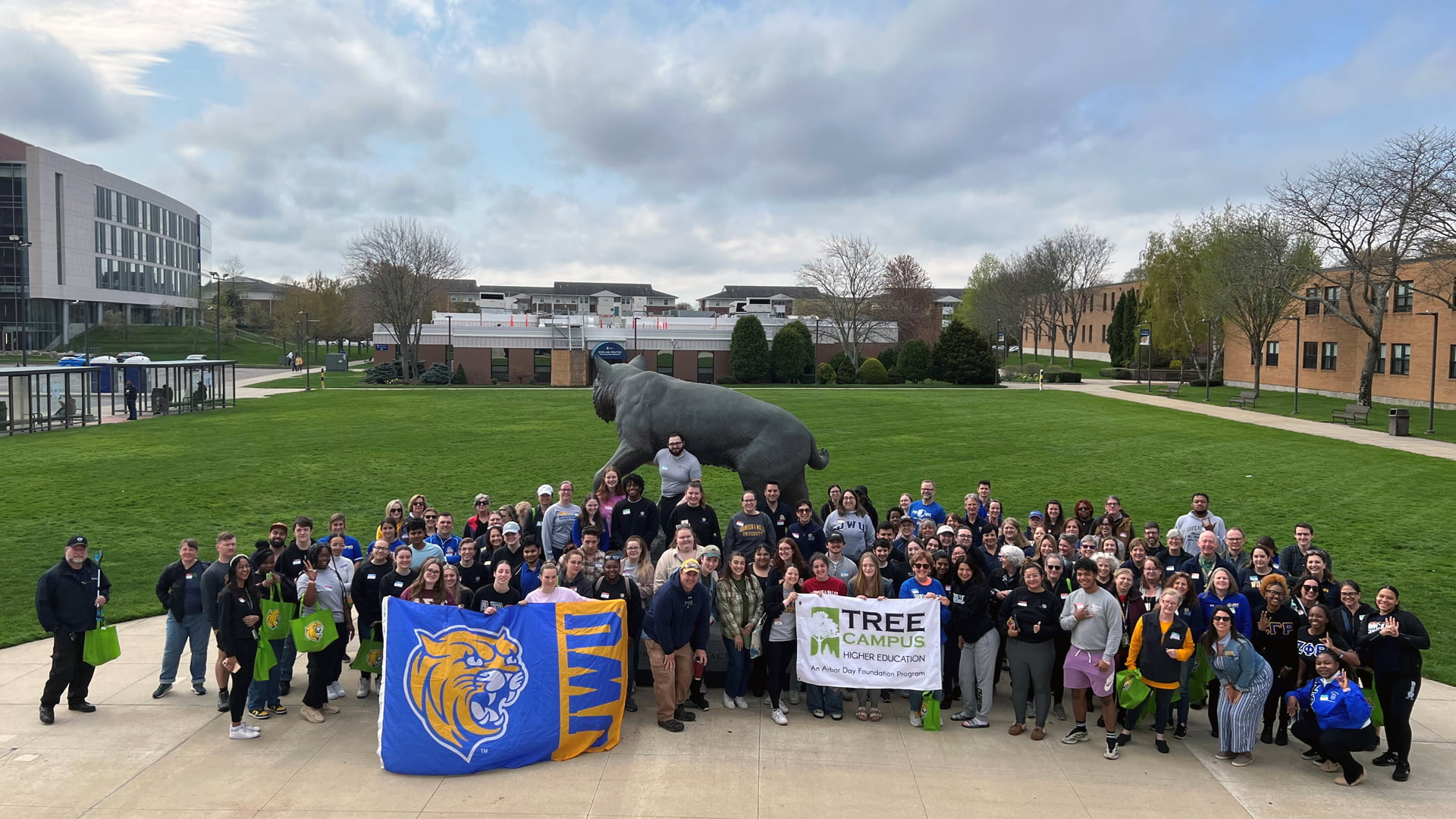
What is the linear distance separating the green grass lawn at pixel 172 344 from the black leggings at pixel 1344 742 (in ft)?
290

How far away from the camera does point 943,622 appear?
9031 millimetres

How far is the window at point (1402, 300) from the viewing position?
1768 inches

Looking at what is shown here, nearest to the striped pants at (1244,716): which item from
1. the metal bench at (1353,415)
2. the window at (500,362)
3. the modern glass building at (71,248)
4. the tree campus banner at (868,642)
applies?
the tree campus banner at (868,642)

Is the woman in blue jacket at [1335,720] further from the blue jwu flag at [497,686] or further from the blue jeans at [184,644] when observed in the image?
the blue jeans at [184,644]

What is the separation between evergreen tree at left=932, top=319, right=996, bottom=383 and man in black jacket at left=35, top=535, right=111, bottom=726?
5667cm

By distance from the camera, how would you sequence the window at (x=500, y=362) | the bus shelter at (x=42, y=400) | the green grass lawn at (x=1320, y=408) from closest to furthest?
the bus shelter at (x=42, y=400)
the green grass lawn at (x=1320, y=408)
the window at (x=500, y=362)

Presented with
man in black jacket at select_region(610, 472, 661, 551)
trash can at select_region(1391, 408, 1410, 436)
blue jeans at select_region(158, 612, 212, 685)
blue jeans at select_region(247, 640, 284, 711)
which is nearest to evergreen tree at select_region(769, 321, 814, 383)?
trash can at select_region(1391, 408, 1410, 436)

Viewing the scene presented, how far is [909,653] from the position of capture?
8.90 m

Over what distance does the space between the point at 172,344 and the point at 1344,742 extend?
315 feet

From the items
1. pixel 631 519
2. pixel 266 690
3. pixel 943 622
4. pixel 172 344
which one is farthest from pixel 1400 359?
pixel 172 344

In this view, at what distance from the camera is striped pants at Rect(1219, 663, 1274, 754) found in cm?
790

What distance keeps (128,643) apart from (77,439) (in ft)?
76.4

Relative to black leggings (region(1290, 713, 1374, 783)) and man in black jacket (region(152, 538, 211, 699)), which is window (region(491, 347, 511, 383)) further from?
black leggings (region(1290, 713, 1374, 783))

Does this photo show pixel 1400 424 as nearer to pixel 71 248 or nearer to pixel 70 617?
pixel 70 617
